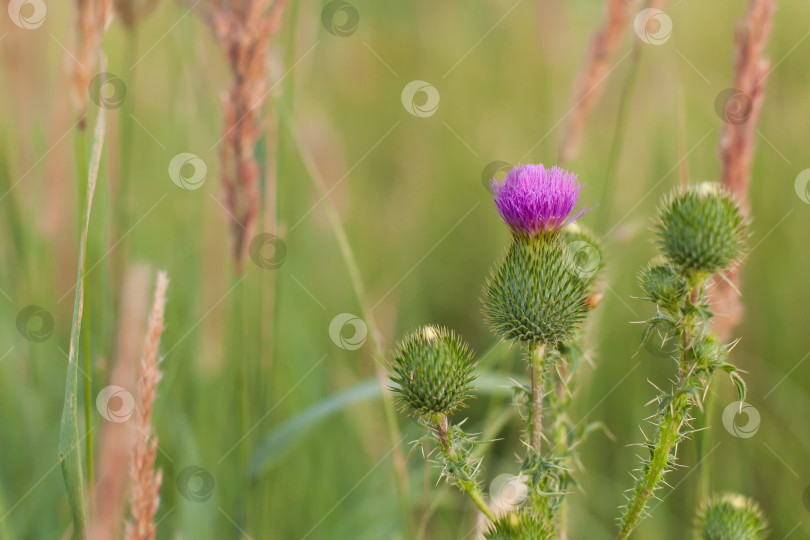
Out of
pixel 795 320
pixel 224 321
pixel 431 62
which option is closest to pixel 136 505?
pixel 224 321

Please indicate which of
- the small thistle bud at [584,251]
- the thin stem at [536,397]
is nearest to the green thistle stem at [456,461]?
the thin stem at [536,397]

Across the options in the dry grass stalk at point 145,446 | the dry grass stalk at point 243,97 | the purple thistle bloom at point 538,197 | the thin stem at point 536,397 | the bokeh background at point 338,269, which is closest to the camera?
the thin stem at point 536,397

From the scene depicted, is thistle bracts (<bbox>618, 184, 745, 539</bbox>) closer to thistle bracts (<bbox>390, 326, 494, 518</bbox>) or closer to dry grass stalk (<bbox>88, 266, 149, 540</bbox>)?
thistle bracts (<bbox>390, 326, 494, 518</bbox>)

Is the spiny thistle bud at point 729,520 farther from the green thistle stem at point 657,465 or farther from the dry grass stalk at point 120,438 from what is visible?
the dry grass stalk at point 120,438

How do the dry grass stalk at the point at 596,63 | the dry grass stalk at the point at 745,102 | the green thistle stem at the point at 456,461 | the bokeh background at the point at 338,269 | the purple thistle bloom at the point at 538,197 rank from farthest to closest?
1. the dry grass stalk at the point at 596,63
2. the bokeh background at the point at 338,269
3. the dry grass stalk at the point at 745,102
4. the purple thistle bloom at the point at 538,197
5. the green thistle stem at the point at 456,461

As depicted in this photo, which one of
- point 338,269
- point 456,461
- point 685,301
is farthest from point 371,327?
point 338,269

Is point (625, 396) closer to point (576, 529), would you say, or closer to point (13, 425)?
point (576, 529)

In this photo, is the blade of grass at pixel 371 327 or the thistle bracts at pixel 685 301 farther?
the blade of grass at pixel 371 327
